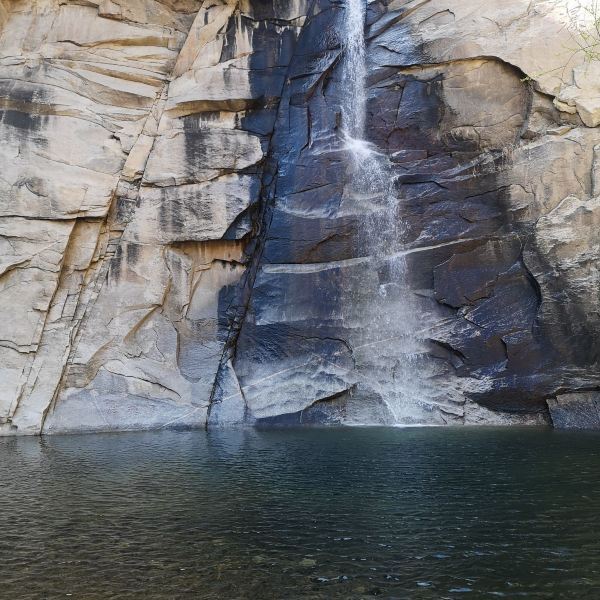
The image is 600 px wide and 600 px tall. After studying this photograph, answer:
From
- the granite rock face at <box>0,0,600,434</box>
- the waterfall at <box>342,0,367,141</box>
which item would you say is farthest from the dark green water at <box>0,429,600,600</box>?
the waterfall at <box>342,0,367,141</box>

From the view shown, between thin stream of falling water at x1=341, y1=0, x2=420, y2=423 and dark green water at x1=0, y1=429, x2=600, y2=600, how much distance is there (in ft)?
15.6

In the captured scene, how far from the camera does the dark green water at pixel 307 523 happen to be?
456cm

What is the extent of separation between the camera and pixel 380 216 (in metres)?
16.7

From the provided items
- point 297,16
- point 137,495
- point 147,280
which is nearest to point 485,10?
point 297,16

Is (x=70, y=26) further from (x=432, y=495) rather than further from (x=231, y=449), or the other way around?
(x=432, y=495)

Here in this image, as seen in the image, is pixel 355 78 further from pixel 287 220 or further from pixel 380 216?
pixel 287 220

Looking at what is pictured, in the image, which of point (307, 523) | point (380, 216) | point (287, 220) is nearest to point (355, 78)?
point (380, 216)

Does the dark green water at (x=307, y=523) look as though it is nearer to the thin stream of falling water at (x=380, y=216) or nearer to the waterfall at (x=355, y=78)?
the thin stream of falling water at (x=380, y=216)

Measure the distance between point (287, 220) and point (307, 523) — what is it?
38.1 feet

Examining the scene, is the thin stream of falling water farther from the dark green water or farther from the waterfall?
the dark green water

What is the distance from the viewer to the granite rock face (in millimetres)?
14859

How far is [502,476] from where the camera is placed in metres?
8.09

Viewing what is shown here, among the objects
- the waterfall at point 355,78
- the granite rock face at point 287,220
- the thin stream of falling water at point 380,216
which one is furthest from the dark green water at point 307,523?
the waterfall at point 355,78

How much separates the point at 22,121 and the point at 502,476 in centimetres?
1518
